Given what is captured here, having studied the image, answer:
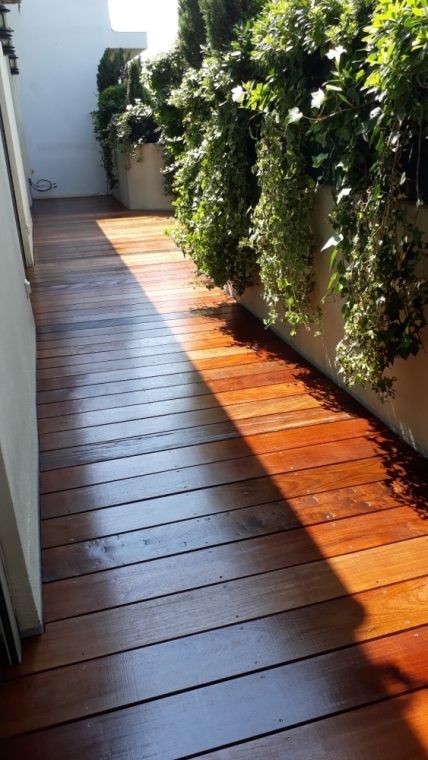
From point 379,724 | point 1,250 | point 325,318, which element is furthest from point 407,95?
point 379,724

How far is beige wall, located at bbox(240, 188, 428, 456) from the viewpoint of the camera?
7.63 ft

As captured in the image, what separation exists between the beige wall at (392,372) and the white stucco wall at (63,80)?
821 cm

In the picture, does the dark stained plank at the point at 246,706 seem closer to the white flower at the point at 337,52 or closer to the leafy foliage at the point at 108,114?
the white flower at the point at 337,52

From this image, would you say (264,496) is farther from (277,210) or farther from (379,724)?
(277,210)

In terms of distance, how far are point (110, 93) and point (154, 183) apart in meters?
1.82

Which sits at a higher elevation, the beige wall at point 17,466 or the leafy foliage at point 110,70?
the leafy foliage at point 110,70

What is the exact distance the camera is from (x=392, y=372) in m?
2.48

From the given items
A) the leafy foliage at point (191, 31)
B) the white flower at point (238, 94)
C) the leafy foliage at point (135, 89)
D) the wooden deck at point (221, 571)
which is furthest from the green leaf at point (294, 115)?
the leafy foliage at point (135, 89)

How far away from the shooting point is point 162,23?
1056 cm

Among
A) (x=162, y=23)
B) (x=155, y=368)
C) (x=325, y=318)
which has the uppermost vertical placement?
(x=162, y=23)

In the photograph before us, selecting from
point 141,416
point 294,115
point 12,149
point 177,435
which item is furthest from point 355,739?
point 12,149

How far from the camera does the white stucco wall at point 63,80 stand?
986 cm

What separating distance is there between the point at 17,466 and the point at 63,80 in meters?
9.99

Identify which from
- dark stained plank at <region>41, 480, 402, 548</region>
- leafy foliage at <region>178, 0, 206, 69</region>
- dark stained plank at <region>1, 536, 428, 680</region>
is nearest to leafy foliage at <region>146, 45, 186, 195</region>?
leafy foliage at <region>178, 0, 206, 69</region>
